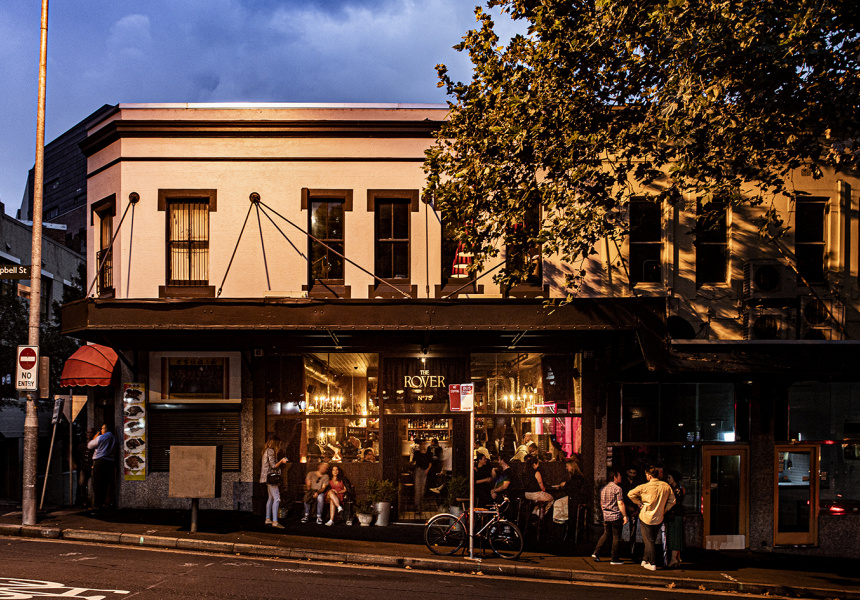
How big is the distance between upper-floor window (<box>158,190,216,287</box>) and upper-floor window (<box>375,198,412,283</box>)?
144 inches

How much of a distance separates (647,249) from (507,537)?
6.79 meters

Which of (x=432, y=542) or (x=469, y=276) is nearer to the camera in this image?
(x=432, y=542)

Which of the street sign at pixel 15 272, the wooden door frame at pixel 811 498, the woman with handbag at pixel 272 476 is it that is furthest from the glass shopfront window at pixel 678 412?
the street sign at pixel 15 272

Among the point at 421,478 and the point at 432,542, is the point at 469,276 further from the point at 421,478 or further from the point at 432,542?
the point at 432,542

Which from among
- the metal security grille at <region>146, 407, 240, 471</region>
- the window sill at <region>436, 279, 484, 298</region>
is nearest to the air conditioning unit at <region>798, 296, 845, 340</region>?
the window sill at <region>436, 279, 484, 298</region>

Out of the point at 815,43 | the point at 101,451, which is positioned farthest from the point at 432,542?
the point at 815,43

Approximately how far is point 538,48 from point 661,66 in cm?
208

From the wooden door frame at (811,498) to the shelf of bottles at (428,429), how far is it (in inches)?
262

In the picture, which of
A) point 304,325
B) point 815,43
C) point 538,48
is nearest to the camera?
point 815,43

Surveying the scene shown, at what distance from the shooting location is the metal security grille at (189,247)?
15289 millimetres

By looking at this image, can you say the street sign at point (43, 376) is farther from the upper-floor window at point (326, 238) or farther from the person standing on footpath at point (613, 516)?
the person standing on footpath at point (613, 516)

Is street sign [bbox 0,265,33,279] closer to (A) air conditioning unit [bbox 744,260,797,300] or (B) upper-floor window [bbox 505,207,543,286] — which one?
(B) upper-floor window [bbox 505,207,543,286]

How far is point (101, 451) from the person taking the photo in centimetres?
1453

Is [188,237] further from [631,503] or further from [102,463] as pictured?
[631,503]
